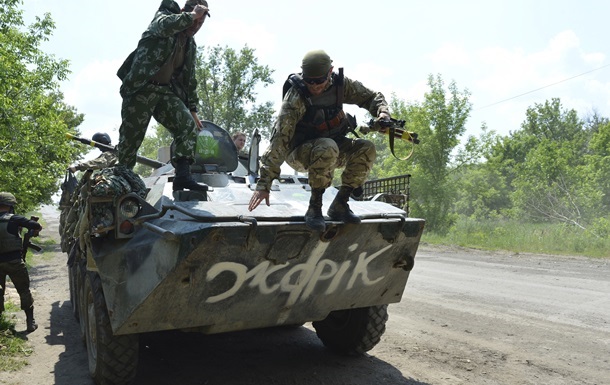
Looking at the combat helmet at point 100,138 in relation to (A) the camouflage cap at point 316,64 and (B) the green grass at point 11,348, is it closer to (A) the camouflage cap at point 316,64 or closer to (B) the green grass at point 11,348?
(B) the green grass at point 11,348

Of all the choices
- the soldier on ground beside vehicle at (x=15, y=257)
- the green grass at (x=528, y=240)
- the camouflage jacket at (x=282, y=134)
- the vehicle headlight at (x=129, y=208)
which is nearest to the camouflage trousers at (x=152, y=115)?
the vehicle headlight at (x=129, y=208)

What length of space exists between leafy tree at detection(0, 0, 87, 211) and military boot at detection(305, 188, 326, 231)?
8438 mm

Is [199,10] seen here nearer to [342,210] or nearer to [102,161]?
[342,210]

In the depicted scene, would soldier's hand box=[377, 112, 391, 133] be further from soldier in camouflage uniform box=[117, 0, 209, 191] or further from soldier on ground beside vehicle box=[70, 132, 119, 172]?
soldier on ground beside vehicle box=[70, 132, 119, 172]

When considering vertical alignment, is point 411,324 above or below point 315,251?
below

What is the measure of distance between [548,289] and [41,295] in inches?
312

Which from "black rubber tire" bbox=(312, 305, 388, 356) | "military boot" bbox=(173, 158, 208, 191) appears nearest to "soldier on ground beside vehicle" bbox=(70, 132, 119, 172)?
"military boot" bbox=(173, 158, 208, 191)

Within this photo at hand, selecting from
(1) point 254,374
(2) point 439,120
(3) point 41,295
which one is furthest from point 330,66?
(2) point 439,120

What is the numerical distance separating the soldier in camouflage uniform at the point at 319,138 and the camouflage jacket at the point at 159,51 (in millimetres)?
994

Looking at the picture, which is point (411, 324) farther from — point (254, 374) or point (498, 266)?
point (498, 266)

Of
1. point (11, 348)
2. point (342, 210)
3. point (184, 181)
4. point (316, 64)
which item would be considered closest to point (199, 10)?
point (316, 64)

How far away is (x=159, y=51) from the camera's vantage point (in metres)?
4.53

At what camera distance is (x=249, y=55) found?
32.7 metres

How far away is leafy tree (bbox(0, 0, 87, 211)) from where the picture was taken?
1083cm
